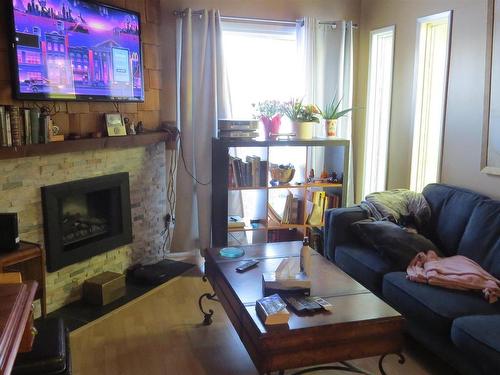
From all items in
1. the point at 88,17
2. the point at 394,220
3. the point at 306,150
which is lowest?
the point at 394,220

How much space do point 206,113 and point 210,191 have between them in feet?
2.22

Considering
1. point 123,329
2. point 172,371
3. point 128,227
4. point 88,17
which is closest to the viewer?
point 172,371

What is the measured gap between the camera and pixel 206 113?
3934 millimetres

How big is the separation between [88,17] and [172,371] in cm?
232

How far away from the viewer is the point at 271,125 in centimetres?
386

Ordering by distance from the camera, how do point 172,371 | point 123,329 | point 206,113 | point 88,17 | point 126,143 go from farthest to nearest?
point 206,113, point 126,143, point 88,17, point 123,329, point 172,371

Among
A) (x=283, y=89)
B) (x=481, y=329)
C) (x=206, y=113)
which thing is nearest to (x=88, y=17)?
(x=206, y=113)

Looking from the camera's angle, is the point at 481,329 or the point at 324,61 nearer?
the point at 481,329

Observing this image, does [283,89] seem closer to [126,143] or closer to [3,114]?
[126,143]

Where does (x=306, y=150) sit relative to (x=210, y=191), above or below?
above

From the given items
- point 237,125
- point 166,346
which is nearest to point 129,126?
point 237,125

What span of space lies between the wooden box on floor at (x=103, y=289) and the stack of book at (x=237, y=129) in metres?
1.37

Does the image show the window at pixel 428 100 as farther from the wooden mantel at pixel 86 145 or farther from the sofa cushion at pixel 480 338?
the wooden mantel at pixel 86 145

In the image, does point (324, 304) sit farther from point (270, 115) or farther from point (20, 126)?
point (270, 115)
